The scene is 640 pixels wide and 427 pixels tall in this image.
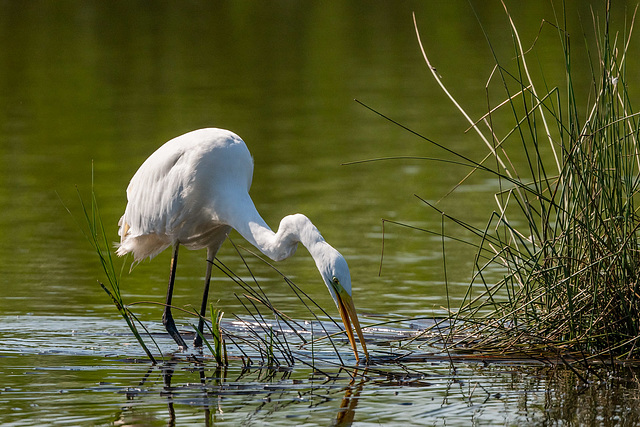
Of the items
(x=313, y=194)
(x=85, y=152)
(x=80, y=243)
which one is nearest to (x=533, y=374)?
(x=80, y=243)

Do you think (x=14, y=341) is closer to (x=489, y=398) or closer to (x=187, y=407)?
(x=187, y=407)

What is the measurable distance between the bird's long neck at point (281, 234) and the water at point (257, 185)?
721mm

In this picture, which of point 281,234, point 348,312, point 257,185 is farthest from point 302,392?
point 257,185

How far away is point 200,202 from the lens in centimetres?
768

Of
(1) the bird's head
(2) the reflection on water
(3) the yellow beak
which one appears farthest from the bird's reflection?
(1) the bird's head

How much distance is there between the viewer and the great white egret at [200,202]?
23.2 feet

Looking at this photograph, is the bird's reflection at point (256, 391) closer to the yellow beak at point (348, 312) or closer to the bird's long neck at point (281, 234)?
the yellow beak at point (348, 312)

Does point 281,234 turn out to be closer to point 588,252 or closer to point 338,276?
point 338,276

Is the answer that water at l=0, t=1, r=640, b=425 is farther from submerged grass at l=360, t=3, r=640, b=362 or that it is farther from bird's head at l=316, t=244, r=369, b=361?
bird's head at l=316, t=244, r=369, b=361

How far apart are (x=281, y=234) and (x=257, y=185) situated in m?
6.75

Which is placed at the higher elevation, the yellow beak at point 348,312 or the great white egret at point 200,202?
the great white egret at point 200,202

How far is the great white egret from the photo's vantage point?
7.06m

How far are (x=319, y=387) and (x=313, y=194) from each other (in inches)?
267

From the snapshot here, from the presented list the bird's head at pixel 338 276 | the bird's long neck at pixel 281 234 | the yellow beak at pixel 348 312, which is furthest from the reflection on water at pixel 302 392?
the bird's long neck at pixel 281 234
